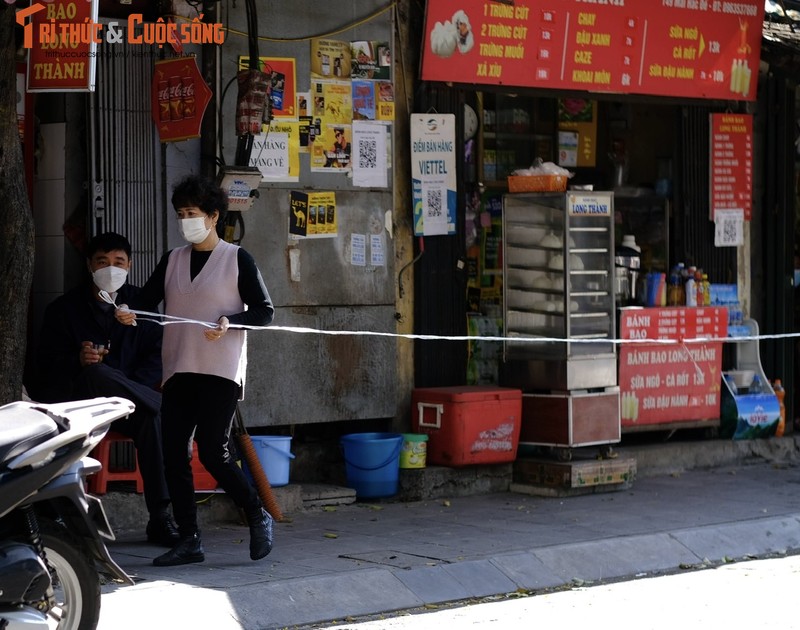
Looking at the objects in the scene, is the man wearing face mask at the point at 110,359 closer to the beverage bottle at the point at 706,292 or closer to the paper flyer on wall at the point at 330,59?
the paper flyer on wall at the point at 330,59

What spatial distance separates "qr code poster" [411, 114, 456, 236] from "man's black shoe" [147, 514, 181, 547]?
3.12m

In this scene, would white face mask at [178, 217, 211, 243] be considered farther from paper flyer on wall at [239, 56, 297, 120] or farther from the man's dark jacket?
paper flyer on wall at [239, 56, 297, 120]

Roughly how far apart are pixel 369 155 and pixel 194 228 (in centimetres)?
274

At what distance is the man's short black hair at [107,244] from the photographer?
7723mm

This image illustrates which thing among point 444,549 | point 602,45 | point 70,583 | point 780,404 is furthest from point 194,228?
point 780,404

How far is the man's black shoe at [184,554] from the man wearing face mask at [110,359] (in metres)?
0.50

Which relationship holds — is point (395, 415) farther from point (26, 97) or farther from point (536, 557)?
point (26, 97)

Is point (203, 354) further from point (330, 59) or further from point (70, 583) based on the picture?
point (330, 59)

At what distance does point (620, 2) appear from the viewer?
10.5 m

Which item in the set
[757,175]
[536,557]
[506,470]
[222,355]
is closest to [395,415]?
[506,470]

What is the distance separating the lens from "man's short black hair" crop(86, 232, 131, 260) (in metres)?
7.72

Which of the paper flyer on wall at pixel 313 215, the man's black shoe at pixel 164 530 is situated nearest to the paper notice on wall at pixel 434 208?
the paper flyer on wall at pixel 313 215

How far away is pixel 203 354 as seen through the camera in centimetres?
690

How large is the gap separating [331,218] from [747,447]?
4326mm
